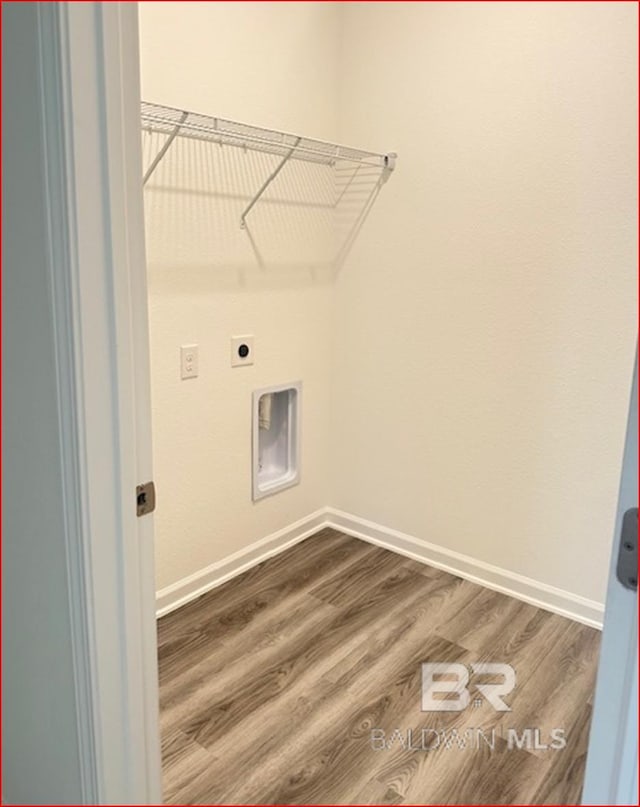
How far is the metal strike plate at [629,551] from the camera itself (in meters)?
0.85

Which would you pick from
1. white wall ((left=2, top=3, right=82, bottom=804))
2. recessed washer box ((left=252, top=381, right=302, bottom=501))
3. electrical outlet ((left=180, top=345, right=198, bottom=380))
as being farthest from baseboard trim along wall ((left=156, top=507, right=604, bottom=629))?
white wall ((left=2, top=3, right=82, bottom=804))

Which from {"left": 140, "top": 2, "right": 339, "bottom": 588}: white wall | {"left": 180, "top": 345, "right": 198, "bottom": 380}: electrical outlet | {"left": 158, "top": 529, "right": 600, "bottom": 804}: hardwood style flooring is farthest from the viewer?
{"left": 180, "top": 345, "right": 198, "bottom": 380}: electrical outlet

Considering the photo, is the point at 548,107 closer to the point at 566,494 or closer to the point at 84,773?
the point at 566,494

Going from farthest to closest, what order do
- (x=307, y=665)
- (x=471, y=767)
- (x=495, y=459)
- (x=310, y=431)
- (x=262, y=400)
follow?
(x=310, y=431)
(x=262, y=400)
(x=495, y=459)
(x=307, y=665)
(x=471, y=767)

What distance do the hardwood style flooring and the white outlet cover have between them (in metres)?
0.87

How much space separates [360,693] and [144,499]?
1.15 meters

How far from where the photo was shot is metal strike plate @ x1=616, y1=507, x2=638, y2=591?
2.79 feet

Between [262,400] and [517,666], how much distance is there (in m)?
1.35

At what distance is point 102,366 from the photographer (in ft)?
3.16

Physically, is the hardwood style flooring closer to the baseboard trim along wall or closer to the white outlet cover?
the baseboard trim along wall

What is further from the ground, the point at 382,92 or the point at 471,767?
the point at 382,92

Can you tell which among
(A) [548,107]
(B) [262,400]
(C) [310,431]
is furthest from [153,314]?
(A) [548,107]

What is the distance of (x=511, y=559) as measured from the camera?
8.02ft

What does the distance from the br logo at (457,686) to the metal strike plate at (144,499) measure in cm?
118
